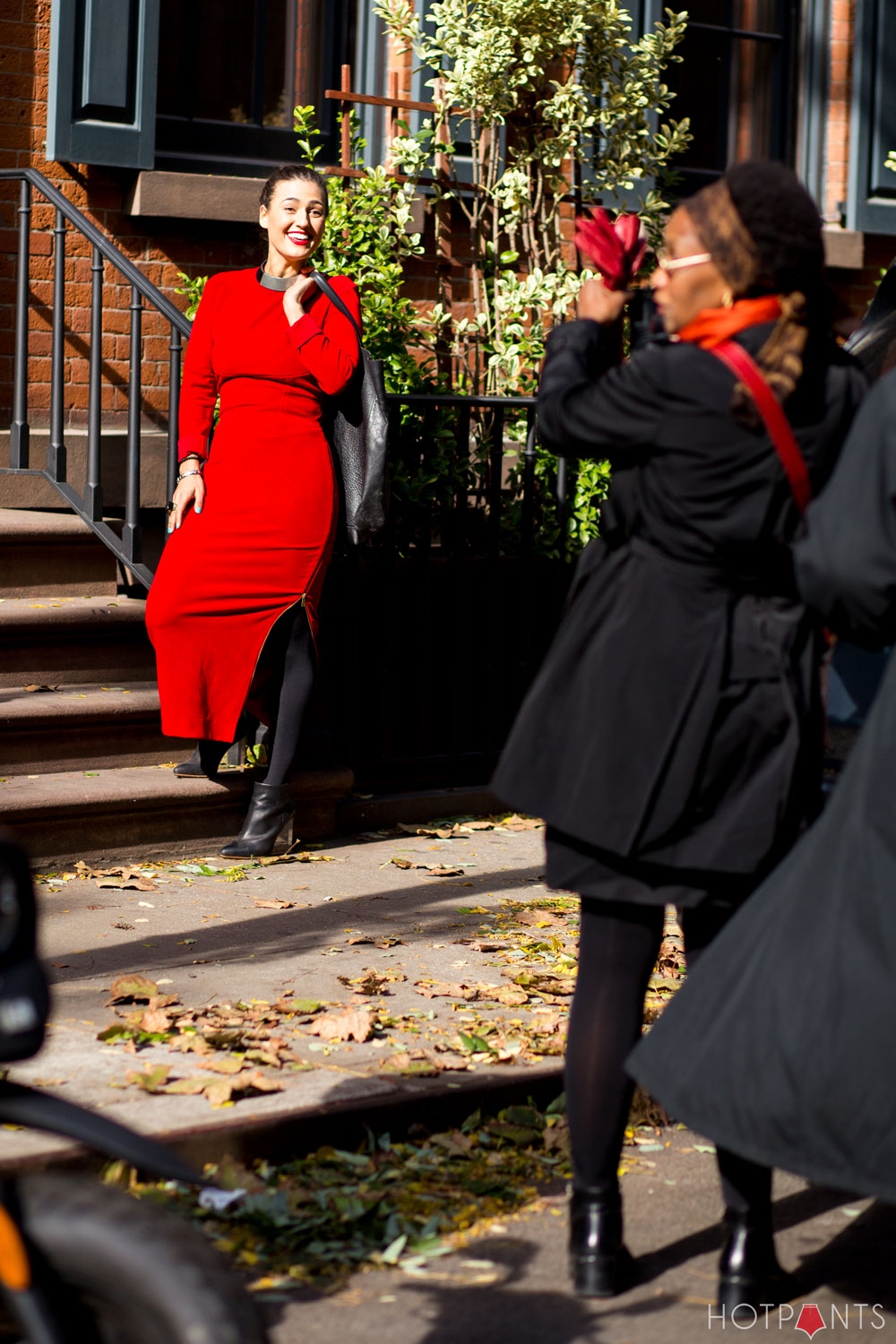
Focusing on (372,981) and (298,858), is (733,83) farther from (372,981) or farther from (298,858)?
(372,981)

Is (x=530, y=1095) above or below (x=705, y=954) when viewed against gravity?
below

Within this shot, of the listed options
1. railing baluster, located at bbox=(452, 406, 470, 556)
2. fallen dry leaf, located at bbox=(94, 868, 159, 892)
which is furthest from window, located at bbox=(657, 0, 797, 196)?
fallen dry leaf, located at bbox=(94, 868, 159, 892)

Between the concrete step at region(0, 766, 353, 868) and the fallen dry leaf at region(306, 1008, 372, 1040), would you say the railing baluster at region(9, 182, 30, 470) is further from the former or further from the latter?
the fallen dry leaf at region(306, 1008, 372, 1040)

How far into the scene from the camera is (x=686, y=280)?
121 inches

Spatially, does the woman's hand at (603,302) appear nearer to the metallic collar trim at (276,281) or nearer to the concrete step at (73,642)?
the metallic collar trim at (276,281)

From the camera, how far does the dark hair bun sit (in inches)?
118

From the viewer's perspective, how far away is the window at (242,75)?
27.9 feet

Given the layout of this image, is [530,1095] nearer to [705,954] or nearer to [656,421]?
[705,954]

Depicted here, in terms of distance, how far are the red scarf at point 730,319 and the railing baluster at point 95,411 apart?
13.9 feet

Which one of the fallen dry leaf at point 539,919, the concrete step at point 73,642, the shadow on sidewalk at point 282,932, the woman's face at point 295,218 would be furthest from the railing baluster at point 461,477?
the fallen dry leaf at point 539,919

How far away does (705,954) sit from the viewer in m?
3.04

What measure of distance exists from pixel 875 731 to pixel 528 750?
0.63 m

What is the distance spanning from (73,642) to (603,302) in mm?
3926

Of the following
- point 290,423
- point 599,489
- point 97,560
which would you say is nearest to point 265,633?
point 290,423
